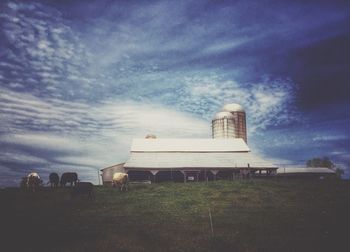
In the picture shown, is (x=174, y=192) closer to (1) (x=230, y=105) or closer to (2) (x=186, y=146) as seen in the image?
(2) (x=186, y=146)

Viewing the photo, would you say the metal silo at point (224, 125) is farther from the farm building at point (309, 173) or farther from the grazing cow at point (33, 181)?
the grazing cow at point (33, 181)

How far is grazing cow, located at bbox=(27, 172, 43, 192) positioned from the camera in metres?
31.1

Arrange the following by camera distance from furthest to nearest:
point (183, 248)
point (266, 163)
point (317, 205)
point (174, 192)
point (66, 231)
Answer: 1. point (266, 163)
2. point (174, 192)
3. point (317, 205)
4. point (66, 231)
5. point (183, 248)

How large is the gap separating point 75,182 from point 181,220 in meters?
16.5

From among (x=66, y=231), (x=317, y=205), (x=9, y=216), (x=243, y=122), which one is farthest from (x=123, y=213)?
(x=243, y=122)

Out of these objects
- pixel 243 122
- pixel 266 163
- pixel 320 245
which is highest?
pixel 243 122

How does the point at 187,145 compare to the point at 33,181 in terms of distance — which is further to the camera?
the point at 187,145

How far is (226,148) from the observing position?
5081 centimetres

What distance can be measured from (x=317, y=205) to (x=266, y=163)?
24538 mm

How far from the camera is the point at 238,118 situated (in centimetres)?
6300

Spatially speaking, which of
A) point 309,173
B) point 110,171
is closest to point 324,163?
point 309,173

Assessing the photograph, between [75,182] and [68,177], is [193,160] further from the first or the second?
[75,182]

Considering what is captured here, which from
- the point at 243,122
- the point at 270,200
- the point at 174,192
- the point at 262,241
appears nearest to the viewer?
the point at 262,241

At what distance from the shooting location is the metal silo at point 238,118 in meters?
61.8
